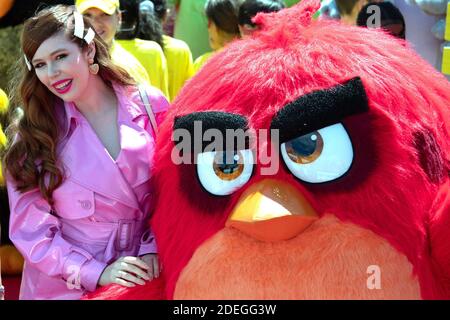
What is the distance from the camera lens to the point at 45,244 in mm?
1973

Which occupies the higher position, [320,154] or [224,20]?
[224,20]

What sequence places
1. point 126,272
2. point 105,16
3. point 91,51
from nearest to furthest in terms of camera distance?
1. point 126,272
2. point 91,51
3. point 105,16

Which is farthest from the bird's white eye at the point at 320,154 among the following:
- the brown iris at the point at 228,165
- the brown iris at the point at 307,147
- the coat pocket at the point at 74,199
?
the coat pocket at the point at 74,199

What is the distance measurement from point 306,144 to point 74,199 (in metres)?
0.65

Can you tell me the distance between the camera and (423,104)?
1.73m

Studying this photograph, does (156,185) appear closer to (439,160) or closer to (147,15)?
(439,160)

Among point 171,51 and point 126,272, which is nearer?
point 126,272

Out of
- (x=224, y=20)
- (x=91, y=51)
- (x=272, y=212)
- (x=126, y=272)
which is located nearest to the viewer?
(x=272, y=212)

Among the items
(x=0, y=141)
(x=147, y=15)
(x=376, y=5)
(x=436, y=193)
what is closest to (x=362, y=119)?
(x=436, y=193)

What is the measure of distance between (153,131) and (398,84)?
0.69 meters

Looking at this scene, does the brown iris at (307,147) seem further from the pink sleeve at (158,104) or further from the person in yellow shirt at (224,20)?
the person in yellow shirt at (224,20)

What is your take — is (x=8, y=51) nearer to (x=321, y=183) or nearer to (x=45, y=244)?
(x=45, y=244)

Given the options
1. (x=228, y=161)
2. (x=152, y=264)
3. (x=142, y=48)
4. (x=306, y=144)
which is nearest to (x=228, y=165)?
(x=228, y=161)

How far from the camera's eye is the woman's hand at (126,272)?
1887 millimetres
